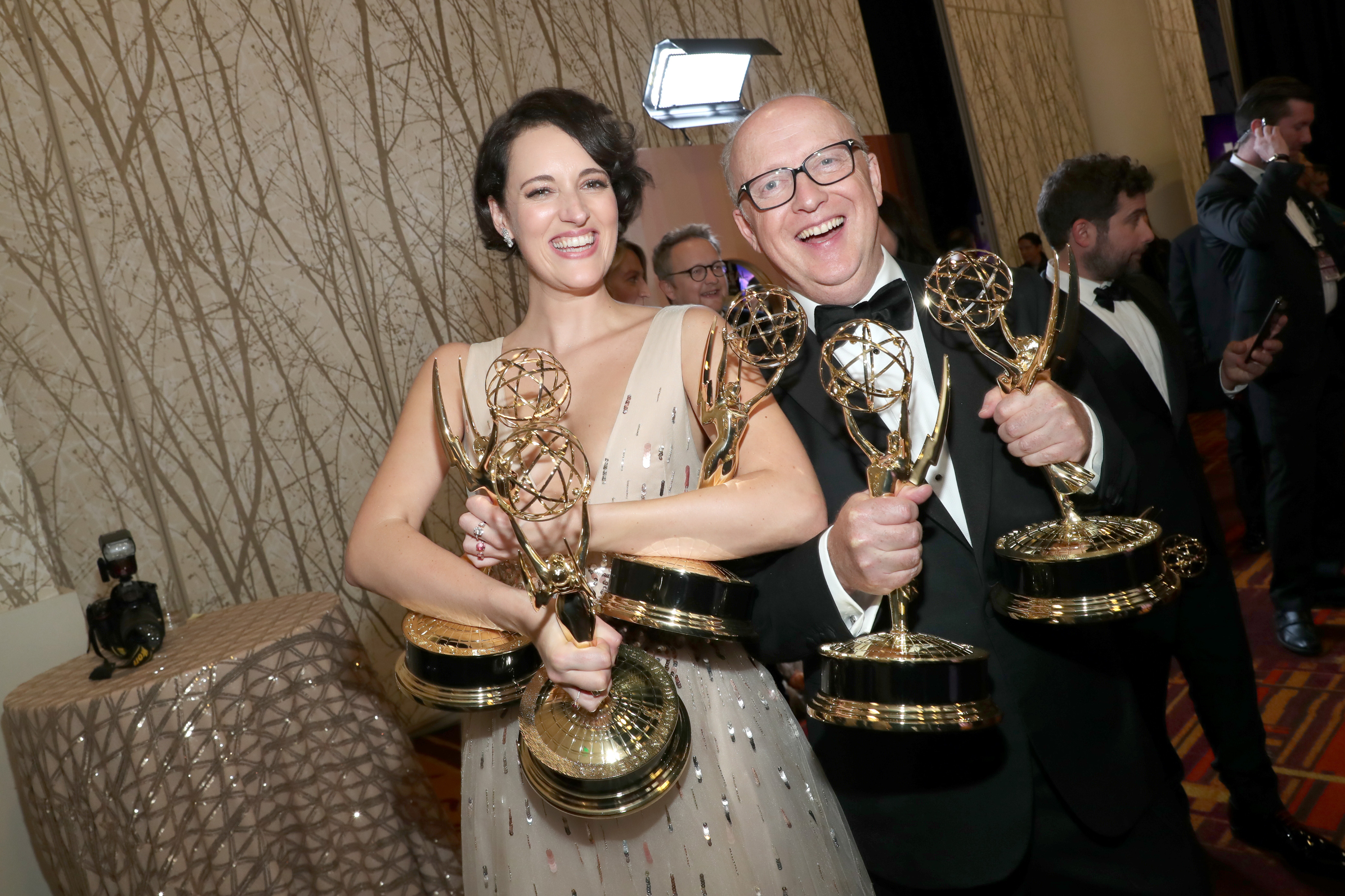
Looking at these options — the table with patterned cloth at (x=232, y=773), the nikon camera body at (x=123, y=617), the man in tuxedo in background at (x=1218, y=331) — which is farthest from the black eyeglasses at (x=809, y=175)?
the nikon camera body at (x=123, y=617)

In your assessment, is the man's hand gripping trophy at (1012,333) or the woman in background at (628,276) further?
the woman in background at (628,276)

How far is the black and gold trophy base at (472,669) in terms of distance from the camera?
1369 mm

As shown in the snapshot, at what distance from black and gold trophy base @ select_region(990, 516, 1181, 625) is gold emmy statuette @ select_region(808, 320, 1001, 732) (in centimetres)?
11

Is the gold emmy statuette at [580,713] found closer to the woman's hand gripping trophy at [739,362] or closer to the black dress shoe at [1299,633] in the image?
the woman's hand gripping trophy at [739,362]

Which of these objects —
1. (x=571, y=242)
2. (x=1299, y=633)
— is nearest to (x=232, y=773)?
(x=571, y=242)

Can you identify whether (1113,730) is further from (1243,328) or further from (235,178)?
(235,178)

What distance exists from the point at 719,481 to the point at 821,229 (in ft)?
1.50

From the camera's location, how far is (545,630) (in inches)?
49.1

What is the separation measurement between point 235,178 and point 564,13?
7.22 ft

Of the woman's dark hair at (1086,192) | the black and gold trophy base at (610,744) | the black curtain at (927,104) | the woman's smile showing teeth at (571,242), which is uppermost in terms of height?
the black curtain at (927,104)

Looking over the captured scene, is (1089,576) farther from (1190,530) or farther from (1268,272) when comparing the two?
(1268,272)

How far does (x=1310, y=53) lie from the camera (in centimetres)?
760

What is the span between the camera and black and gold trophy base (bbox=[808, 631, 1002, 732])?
1.14 metres

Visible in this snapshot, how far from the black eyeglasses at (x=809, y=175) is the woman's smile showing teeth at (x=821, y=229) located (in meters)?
0.06
